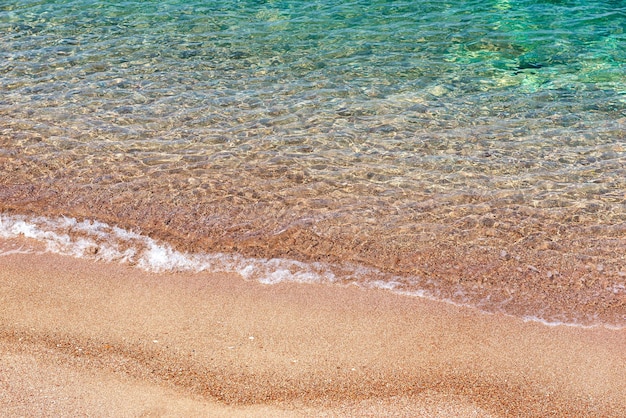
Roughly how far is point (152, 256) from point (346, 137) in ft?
11.0

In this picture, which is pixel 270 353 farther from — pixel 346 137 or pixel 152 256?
pixel 346 137

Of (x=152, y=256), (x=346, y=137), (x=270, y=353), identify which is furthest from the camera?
(x=346, y=137)

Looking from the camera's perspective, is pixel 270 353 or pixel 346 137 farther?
pixel 346 137

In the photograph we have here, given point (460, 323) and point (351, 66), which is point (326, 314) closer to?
point (460, 323)

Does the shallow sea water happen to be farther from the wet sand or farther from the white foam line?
the wet sand

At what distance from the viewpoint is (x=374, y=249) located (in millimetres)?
6828

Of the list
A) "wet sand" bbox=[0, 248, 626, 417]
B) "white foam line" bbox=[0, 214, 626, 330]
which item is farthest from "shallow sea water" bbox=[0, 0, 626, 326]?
"wet sand" bbox=[0, 248, 626, 417]

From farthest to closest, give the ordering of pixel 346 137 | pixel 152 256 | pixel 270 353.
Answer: pixel 346 137 → pixel 152 256 → pixel 270 353

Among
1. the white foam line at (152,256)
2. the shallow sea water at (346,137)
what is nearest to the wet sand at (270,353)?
the white foam line at (152,256)

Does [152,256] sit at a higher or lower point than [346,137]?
lower

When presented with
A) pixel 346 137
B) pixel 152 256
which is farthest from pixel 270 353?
pixel 346 137

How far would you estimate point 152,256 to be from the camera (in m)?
6.69

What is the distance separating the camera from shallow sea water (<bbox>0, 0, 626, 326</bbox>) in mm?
6770

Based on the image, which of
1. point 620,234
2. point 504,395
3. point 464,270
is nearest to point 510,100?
point 620,234
